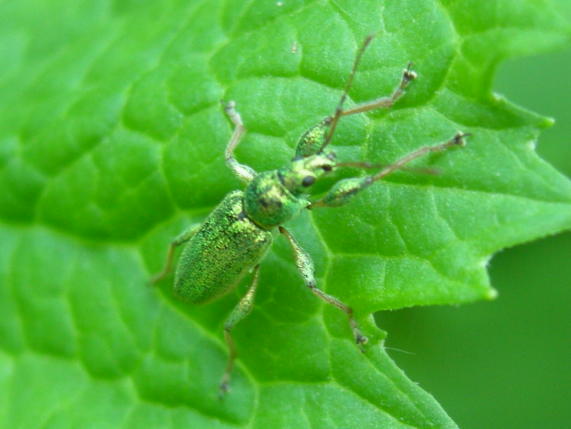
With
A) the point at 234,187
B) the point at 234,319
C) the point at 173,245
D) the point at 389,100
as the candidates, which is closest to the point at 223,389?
the point at 234,319

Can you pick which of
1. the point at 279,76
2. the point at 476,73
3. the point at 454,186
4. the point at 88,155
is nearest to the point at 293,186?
the point at 279,76

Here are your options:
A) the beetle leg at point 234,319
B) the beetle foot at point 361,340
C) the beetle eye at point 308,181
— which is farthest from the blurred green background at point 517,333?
the beetle eye at point 308,181

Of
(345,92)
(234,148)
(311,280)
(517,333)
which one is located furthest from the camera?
(517,333)

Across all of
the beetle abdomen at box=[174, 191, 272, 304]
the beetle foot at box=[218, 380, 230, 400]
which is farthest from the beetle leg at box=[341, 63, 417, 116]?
the beetle foot at box=[218, 380, 230, 400]

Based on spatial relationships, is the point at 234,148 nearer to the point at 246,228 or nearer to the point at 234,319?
the point at 246,228

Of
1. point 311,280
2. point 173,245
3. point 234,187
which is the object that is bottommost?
point 173,245

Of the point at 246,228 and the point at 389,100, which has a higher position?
the point at 389,100

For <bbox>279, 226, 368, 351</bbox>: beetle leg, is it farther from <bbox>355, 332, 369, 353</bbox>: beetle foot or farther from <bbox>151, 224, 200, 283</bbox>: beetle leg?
<bbox>151, 224, 200, 283</bbox>: beetle leg
